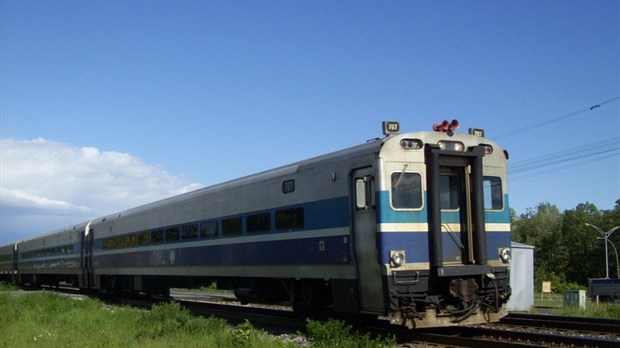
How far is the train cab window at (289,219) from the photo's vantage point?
13.9 metres

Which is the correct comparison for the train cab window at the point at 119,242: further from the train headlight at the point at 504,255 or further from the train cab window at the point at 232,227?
the train headlight at the point at 504,255

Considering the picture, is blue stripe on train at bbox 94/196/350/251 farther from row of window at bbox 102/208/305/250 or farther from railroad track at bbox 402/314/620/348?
railroad track at bbox 402/314/620/348

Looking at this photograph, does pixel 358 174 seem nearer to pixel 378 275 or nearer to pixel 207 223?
pixel 378 275

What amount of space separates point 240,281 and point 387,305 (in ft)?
21.7

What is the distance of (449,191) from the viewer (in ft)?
40.5

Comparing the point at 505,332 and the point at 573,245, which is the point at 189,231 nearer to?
the point at 505,332

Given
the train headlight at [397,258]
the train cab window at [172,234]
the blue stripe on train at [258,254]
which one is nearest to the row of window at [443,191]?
the train headlight at [397,258]

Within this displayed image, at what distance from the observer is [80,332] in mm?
13070

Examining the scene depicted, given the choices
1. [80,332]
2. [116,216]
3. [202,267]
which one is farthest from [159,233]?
[80,332]

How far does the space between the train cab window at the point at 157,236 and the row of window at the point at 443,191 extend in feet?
39.3

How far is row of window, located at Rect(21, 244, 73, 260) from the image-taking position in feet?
111

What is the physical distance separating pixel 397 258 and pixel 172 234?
36.5 feet

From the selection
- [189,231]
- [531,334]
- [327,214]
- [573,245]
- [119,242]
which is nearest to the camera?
[531,334]

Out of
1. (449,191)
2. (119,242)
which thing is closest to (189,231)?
(119,242)
